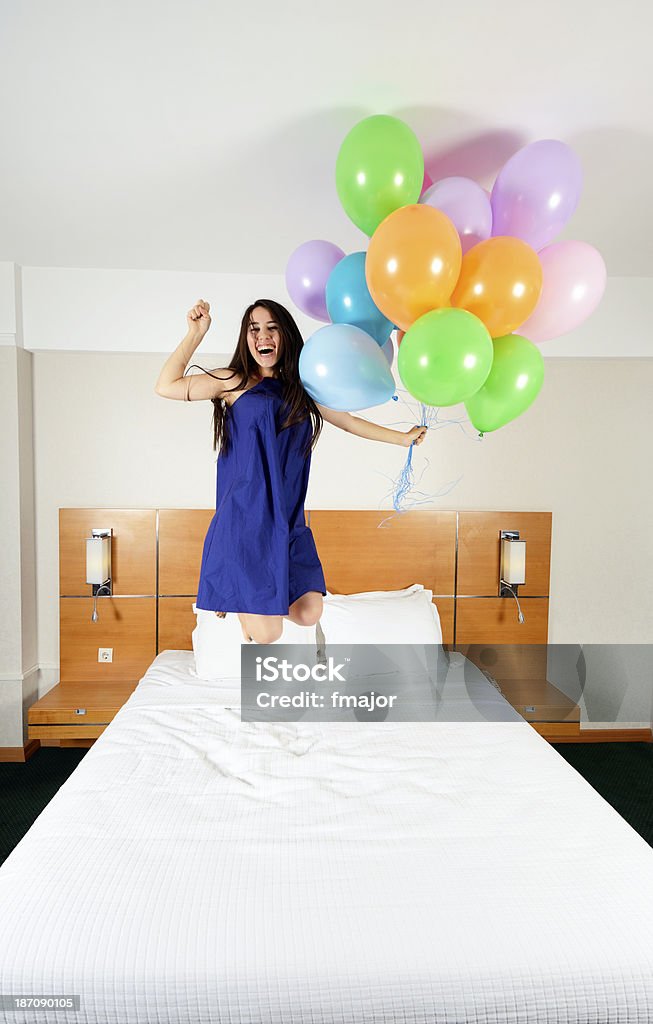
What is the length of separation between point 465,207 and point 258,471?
882 millimetres

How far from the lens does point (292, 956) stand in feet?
4.86

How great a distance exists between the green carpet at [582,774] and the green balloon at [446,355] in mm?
2235

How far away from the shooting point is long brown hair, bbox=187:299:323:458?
1.43 m

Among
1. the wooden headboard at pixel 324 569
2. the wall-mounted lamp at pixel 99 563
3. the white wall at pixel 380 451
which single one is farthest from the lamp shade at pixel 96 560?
the white wall at pixel 380 451

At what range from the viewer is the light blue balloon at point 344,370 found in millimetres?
1449

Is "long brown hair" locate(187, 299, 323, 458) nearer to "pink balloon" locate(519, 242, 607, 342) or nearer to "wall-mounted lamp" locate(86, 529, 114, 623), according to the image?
"pink balloon" locate(519, 242, 607, 342)

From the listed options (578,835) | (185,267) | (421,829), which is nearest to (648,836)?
(578,835)

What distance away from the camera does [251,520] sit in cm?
140

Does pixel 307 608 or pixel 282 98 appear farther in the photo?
pixel 282 98

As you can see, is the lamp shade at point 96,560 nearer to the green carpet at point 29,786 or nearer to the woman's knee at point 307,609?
the green carpet at point 29,786

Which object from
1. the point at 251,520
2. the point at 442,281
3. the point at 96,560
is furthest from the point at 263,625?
the point at 96,560

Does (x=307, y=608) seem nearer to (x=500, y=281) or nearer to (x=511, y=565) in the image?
(x=500, y=281)

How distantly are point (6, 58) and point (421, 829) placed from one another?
2.24 meters

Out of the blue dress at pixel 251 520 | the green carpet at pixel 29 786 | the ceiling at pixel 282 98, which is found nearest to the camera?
the blue dress at pixel 251 520
